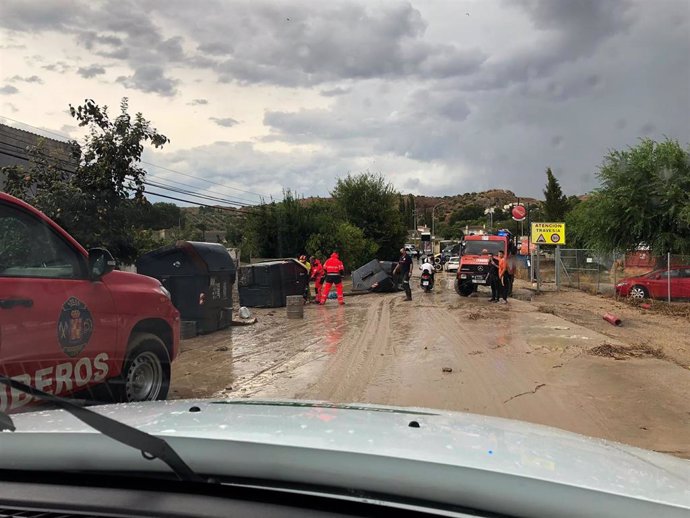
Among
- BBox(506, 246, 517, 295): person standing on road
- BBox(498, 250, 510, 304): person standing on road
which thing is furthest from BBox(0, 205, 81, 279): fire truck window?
BBox(506, 246, 517, 295): person standing on road

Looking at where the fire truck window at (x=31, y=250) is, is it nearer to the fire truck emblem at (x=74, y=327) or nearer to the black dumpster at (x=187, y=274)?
the fire truck emblem at (x=74, y=327)

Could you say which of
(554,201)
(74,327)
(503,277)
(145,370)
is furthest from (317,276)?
(554,201)

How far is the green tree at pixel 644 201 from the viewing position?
24203mm

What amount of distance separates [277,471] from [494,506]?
0.63m

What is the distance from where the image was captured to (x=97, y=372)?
15.9ft

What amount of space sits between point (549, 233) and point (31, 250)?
26482 mm

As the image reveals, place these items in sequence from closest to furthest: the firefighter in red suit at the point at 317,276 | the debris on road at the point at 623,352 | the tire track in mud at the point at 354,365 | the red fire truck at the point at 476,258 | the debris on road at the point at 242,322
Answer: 1. the tire track in mud at the point at 354,365
2. the debris on road at the point at 623,352
3. the debris on road at the point at 242,322
4. the firefighter in red suit at the point at 317,276
5. the red fire truck at the point at 476,258

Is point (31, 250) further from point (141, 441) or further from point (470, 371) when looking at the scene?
point (470, 371)

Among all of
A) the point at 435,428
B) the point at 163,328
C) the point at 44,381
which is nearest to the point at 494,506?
the point at 435,428

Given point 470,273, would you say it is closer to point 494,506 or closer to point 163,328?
point 163,328

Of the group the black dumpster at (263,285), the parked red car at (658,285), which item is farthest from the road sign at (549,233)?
the black dumpster at (263,285)

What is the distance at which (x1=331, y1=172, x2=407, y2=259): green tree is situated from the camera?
48812 millimetres

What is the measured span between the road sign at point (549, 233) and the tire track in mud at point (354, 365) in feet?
51.6

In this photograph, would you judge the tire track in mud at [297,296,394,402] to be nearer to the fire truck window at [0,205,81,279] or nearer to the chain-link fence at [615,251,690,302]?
the fire truck window at [0,205,81,279]
